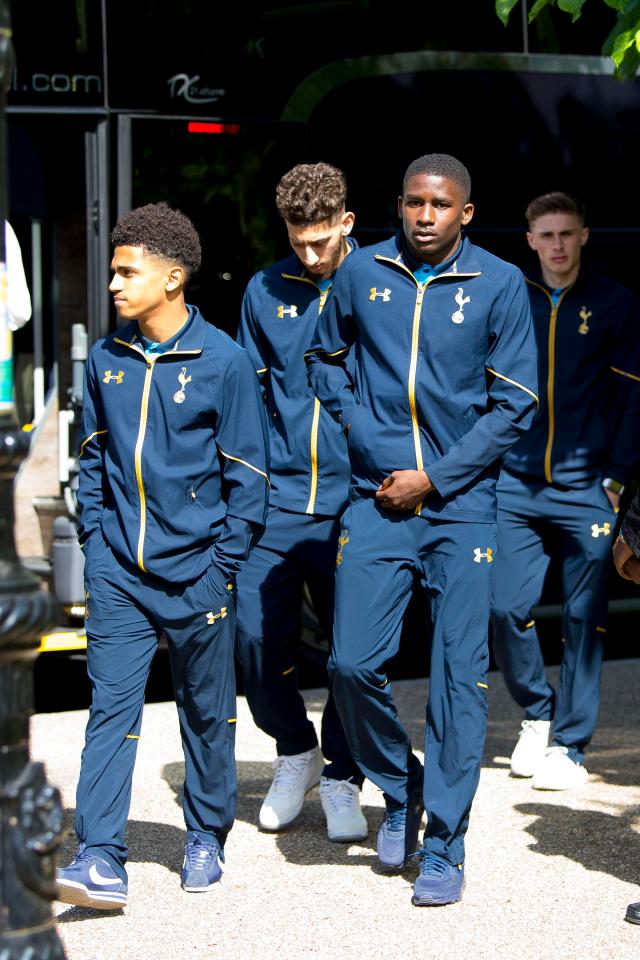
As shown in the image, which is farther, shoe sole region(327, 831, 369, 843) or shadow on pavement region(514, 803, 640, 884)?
shoe sole region(327, 831, 369, 843)

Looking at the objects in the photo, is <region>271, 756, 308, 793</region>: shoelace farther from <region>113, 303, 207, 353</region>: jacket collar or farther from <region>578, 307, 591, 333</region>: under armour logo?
<region>578, 307, 591, 333</region>: under armour logo

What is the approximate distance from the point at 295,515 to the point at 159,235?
1.13 meters

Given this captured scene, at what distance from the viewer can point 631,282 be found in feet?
28.2

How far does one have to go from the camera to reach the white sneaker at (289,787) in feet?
18.7

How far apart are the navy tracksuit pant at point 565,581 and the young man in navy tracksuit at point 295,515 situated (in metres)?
0.97

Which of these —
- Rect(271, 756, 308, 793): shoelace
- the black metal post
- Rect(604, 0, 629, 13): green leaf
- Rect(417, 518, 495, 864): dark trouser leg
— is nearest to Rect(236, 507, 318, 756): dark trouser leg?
Rect(271, 756, 308, 793): shoelace

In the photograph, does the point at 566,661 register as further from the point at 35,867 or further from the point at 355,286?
the point at 35,867

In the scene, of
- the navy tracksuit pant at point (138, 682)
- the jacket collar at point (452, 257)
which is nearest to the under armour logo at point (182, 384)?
the navy tracksuit pant at point (138, 682)

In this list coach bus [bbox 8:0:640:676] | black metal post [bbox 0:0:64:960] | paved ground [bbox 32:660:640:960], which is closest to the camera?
black metal post [bbox 0:0:64:960]

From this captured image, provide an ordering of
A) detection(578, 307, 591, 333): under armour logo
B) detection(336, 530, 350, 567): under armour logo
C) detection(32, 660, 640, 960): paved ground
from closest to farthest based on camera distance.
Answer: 1. detection(32, 660, 640, 960): paved ground
2. detection(336, 530, 350, 567): under armour logo
3. detection(578, 307, 591, 333): under armour logo

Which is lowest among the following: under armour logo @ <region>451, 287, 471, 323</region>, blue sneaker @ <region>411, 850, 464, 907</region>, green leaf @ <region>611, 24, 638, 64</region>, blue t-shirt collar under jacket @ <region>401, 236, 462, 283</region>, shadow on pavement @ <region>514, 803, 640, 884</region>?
shadow on pavement @ <region>514, 803, 640, 884</region>

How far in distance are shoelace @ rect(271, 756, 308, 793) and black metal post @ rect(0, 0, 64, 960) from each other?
2.63 meters

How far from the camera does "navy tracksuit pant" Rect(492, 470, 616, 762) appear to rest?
6.42m

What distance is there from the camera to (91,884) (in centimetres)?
475
